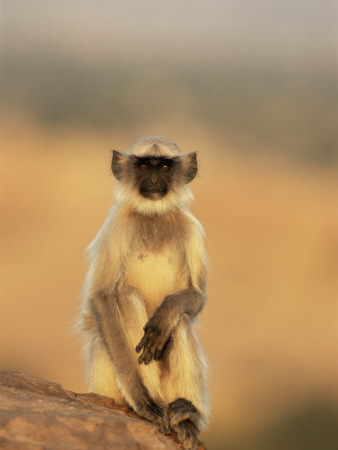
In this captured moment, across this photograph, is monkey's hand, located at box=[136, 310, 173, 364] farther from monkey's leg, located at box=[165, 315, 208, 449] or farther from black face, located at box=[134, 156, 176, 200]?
black face, located at box=[134, 156, 176, 200]

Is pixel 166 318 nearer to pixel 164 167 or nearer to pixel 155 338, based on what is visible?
pixel 155 338

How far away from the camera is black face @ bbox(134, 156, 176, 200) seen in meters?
4.85

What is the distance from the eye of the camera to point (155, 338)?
14.2ft

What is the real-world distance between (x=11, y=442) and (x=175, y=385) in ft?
4.55

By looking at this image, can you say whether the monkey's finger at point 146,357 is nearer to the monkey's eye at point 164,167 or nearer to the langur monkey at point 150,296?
the langur monkey at point 150,296

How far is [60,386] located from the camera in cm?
441

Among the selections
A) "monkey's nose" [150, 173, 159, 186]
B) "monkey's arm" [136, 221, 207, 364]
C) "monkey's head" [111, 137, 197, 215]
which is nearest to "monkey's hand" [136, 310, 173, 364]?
"monkey's arm" [136, 221, 207, 364]

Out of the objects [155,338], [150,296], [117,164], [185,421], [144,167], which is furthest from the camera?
[117,164]

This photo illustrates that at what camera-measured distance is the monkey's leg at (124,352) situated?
421 centimetres

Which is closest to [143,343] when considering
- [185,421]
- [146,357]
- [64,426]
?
[146,357]

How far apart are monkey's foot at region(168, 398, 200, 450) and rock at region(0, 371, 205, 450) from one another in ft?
0.18

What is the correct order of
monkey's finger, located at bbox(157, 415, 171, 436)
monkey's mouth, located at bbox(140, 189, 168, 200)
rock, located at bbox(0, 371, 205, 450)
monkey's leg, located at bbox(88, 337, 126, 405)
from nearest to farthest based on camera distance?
rock, located at bbox(0, 371, 205, 450)
monkey's finger, located at bbox(157, 415, 171, 436)
monkey's leg, located at bbox(88, 337, 126, 405)
monkey's mouth, located at bbox(140, 189, 168, 200)

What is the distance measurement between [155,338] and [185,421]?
52 centimetres

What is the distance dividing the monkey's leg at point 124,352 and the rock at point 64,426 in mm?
102
